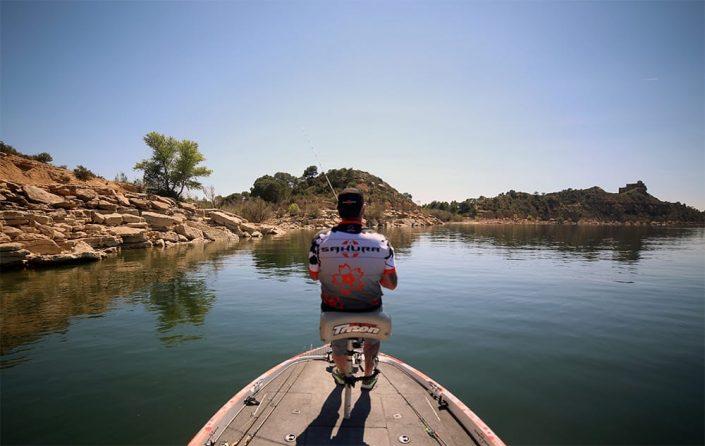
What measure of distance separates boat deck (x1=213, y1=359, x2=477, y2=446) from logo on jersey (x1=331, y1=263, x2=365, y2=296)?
155 centimetres

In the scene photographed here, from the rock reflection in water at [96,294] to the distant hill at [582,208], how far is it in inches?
4461

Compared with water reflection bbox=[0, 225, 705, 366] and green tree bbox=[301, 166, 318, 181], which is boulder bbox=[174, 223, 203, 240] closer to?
water reflection bbox=[0, 225, 705, 366]

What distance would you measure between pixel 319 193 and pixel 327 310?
87.6 metres

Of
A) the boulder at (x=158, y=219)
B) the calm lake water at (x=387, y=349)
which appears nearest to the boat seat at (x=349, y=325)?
the calm lake water at (x=387, y=349)

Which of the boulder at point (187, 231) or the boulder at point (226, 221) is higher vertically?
the boulder at point (226, 221)

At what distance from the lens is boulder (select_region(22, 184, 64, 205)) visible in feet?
84.3

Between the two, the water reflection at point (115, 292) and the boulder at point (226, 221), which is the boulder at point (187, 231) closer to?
the boulder at point (226, 221)

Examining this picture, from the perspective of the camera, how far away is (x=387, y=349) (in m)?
8.47

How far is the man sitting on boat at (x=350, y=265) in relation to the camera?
3854 millimetres

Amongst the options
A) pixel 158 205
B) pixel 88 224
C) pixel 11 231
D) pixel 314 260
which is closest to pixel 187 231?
pixel 158 205

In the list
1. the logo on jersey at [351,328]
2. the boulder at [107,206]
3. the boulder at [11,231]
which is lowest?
the logo on jersey at [351,328]

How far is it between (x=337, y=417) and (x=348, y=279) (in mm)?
1755

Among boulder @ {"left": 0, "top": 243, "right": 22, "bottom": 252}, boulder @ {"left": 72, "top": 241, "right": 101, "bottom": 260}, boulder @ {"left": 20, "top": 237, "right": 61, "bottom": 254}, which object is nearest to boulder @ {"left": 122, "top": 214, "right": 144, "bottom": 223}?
boulder @ {"left": 72, "top": 241, "right": 101, "bottom": 260}

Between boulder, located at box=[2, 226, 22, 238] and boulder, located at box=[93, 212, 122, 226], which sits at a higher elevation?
boulder, located at box=[93, 212, 122, 226]
